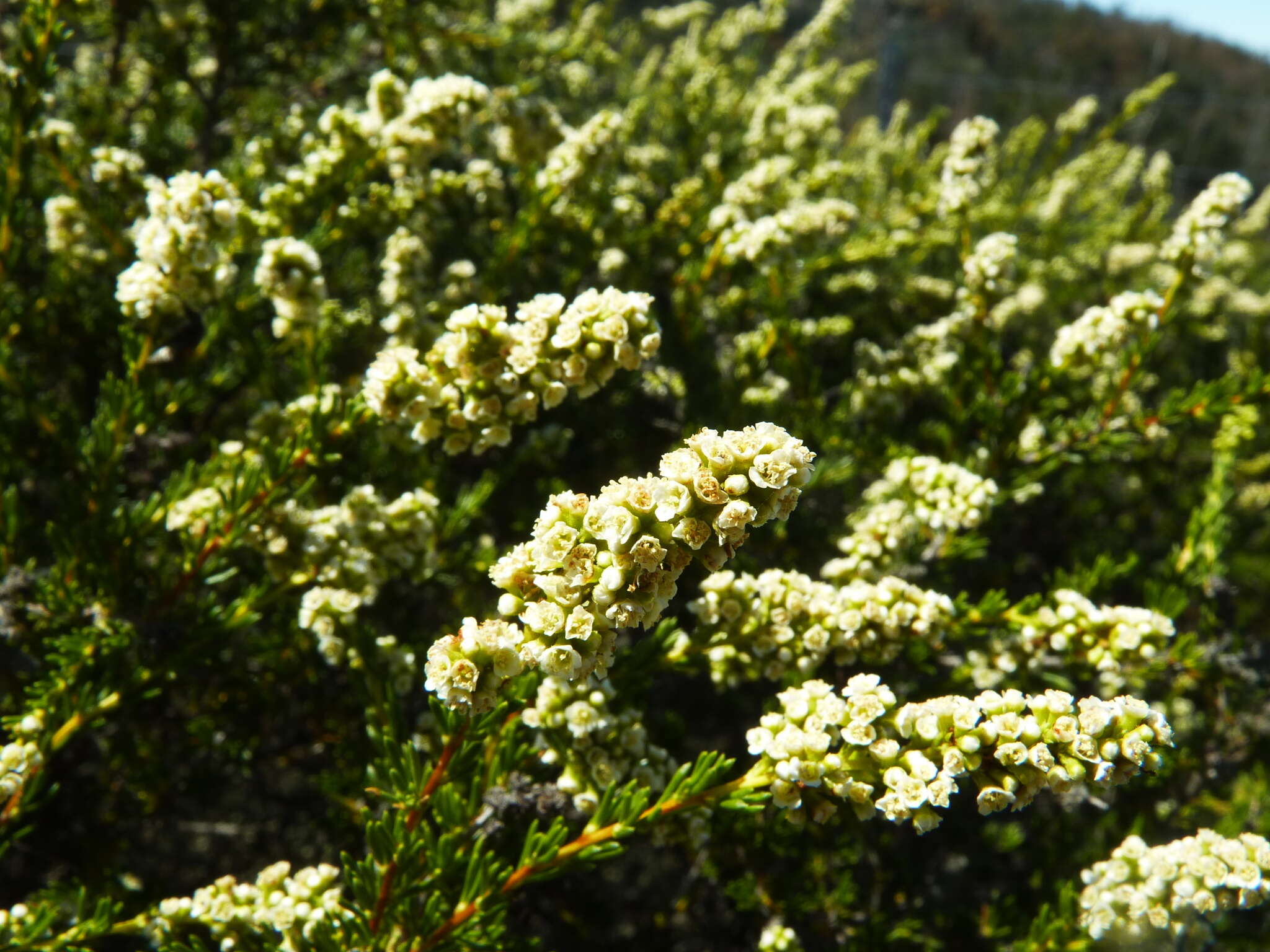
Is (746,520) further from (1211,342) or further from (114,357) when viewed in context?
(1211,342)

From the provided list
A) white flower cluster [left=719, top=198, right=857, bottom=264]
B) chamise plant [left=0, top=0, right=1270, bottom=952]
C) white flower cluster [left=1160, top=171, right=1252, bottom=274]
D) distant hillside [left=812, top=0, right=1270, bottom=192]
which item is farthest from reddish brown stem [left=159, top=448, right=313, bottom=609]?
distant hillside [left=812, top=0, right=1270, bottom=192]

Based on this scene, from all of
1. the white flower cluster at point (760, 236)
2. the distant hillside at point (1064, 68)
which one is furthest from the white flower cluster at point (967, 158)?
the distant hillside at point (1064, 68)

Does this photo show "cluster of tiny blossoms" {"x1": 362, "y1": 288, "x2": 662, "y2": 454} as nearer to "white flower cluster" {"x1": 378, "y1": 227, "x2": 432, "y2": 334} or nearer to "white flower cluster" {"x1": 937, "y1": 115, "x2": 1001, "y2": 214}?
"white flower cluster" {"x1": 378, "y1": 227, "x2": 432, "y2": 334}

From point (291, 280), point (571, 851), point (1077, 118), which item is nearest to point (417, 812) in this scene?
point (571, 851)

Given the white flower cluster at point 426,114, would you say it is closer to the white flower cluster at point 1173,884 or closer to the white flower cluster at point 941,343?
the white flower cluster at point 941,343

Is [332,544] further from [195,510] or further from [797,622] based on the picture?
[797,622]
